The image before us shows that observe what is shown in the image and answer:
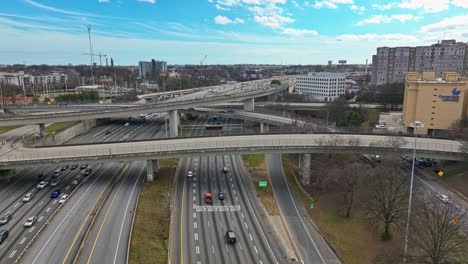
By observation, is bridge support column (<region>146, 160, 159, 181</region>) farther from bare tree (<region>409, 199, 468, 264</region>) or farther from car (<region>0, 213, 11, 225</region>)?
bare tree (<region>409, 199, 468, 264</region>)

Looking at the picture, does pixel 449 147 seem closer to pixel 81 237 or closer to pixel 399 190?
pixel 399 190

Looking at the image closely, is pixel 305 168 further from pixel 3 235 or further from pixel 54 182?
pixel 3 235

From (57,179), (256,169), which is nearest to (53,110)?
(57,179)

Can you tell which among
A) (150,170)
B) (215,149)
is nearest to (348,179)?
(215,149)

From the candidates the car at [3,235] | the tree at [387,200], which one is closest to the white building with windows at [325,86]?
the tree at [387,200]

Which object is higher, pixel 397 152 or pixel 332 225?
pixel 397 152

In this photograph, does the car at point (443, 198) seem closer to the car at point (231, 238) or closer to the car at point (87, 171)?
the car at point (231, 238)
